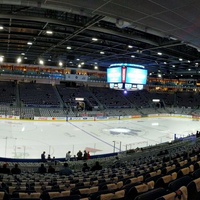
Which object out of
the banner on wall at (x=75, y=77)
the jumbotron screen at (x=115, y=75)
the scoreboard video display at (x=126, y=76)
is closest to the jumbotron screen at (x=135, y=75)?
the scoreboard video display at (x=126, y=76)

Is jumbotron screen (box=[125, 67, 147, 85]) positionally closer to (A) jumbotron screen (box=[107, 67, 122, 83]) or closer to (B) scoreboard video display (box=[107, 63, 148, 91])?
(B) scoreboard video display (box=[107, 63, 148, 91])

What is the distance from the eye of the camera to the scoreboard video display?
48.9 ft

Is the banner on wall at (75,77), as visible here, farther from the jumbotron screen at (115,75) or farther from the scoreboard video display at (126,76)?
the scoreboard video display at (126,76)

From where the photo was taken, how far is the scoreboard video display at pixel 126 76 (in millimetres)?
14895

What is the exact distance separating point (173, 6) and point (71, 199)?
20.1 feet

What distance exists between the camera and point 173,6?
634cm

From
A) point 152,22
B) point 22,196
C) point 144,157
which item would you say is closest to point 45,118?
point 144,157

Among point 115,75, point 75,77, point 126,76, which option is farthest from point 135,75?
point 75,77

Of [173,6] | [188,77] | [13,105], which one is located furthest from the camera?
[188,77]

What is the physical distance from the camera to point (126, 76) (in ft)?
48.7

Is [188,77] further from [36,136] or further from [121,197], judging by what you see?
[121,197]

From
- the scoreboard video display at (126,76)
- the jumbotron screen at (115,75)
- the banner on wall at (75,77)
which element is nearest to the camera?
the scoreboard video display at (126,76)

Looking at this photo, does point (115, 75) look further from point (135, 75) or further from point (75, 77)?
point (75, 77)

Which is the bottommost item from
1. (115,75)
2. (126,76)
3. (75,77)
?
(126,76)
